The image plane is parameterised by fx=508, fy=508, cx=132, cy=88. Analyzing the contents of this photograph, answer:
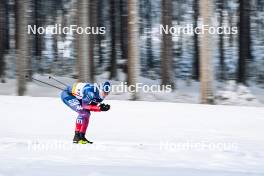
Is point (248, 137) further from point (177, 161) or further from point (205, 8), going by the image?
point (205, 8)

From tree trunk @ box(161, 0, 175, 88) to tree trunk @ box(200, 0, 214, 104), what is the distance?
14.8 feet

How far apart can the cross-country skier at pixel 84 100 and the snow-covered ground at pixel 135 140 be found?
37 cm

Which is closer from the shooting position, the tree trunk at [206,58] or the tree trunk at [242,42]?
the tree trunk at [206,58]

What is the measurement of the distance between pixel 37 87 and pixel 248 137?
11.0 metres

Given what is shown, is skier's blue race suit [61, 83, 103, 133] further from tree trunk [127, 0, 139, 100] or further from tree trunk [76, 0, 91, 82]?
tree trunk [76, 0, 91, 82]

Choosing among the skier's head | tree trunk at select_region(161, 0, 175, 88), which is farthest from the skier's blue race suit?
tree trunk at select_region(161, 0, 175, 88)

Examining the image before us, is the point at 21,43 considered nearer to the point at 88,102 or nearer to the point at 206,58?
the point at 206,58

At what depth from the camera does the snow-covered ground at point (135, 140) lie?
21.7 feet

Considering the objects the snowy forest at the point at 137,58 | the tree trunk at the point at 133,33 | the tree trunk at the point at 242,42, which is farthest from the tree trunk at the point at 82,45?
the tree trunk at the point at 242,42

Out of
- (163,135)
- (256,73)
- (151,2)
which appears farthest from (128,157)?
(151,2)

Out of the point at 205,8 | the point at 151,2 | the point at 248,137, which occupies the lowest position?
the point at 248,137

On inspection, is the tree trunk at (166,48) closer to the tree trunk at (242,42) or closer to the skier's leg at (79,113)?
the tree trunk at (242,42)

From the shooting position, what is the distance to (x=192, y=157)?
783cm

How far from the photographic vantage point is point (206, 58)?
1482 cm
